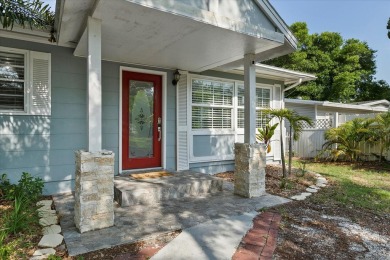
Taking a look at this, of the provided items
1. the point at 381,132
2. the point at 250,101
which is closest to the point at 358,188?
the point at 250,101

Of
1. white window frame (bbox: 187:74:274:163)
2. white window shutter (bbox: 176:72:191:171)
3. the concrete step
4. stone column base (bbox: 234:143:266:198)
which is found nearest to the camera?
the concrete step

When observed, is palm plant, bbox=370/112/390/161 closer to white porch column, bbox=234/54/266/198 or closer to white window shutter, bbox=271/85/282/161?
white window shutter, bbox=271/85/282/161

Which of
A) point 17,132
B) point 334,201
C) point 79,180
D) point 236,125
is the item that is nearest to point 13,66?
point 17,132

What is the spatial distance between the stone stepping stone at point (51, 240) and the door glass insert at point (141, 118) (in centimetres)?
243

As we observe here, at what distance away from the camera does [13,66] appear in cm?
389

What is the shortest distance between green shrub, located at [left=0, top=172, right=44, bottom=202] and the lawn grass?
4.32m

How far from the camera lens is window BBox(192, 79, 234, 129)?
584cm

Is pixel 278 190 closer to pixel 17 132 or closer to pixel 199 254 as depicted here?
pixel 199 254

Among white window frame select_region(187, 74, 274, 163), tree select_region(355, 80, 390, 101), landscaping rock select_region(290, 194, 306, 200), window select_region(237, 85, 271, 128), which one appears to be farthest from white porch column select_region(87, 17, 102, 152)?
tree select_region(355, 80, 390, 101)

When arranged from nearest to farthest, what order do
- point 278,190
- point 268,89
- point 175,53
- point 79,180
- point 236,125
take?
point 79,180
point 175,53
point 278,190
point 236,125
point 268,89

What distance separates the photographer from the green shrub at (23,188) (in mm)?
3438

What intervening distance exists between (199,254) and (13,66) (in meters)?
3.86

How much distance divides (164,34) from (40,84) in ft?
7.23

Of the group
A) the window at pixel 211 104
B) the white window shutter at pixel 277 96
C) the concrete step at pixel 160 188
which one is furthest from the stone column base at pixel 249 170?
the white window shutter at pixel 277 96
